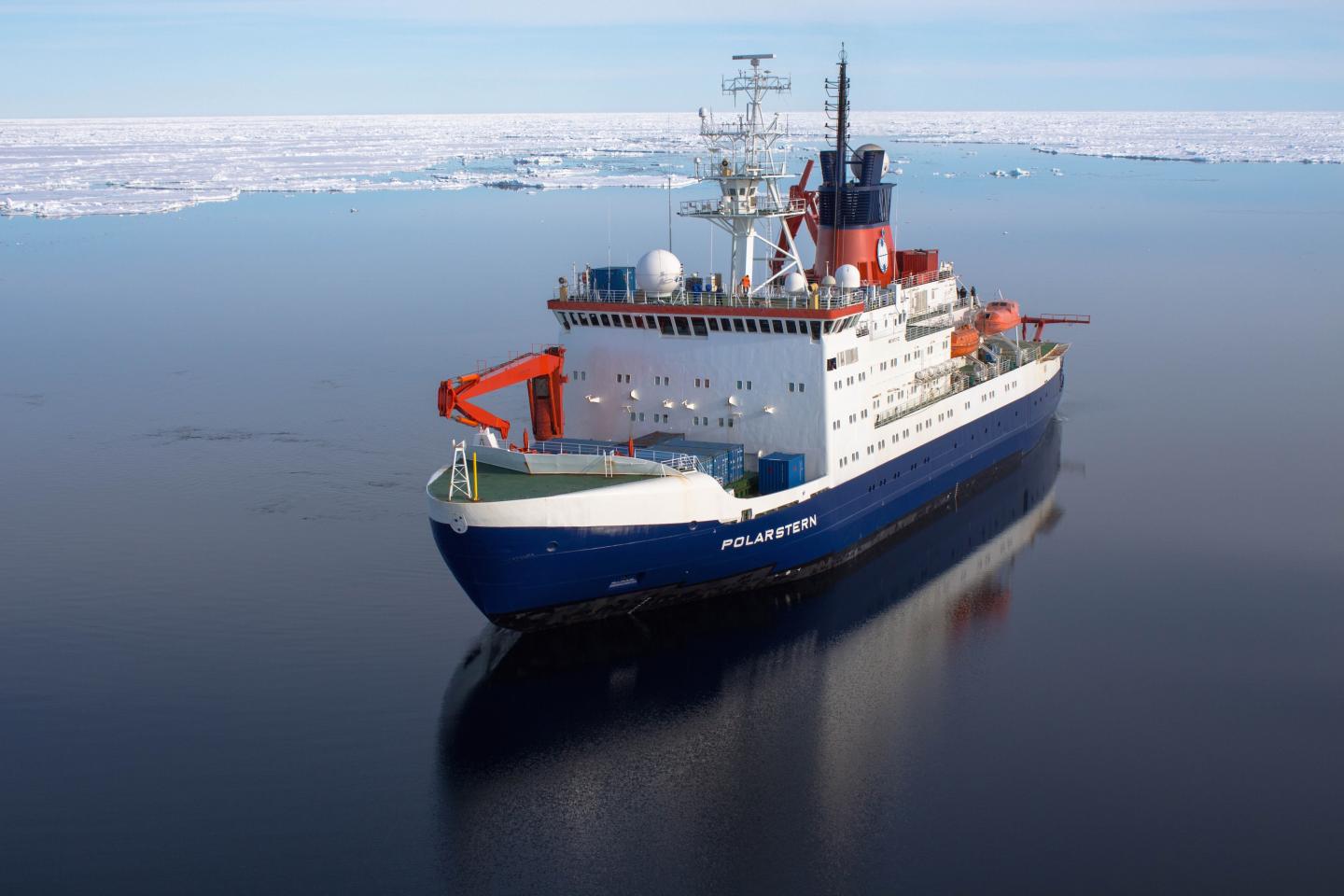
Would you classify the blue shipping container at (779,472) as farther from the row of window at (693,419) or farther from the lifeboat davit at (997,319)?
the lifeboat davit at (997,319)

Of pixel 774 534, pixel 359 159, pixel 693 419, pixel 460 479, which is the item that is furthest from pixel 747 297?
pixel 359 159

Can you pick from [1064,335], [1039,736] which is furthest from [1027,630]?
[1064,335]

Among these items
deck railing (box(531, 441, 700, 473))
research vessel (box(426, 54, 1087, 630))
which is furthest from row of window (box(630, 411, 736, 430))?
deck railing (box(531, 441, 700, 473))

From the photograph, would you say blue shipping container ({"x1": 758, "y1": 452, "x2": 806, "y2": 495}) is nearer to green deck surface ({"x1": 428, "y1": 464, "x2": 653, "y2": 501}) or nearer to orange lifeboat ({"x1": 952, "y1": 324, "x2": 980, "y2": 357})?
green deck surface ({"x1": 428, "y1": 464, "x2": 653, "y2": 501})

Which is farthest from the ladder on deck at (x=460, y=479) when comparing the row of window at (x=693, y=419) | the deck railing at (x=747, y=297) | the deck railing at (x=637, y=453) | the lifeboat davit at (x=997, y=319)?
the lifeboat davit at (x=997, y=319)

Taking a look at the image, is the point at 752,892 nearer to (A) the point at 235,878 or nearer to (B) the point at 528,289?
(A) the point at 235,878

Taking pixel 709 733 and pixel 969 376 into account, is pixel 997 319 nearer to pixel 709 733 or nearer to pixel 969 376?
pixel 969 376
